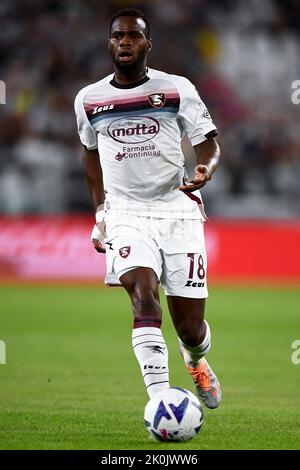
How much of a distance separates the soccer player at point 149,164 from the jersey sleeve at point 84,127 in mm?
18

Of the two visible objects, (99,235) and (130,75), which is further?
(99,235)

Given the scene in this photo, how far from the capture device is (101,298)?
17.7m

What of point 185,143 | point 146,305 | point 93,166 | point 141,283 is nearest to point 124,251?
point 141,283

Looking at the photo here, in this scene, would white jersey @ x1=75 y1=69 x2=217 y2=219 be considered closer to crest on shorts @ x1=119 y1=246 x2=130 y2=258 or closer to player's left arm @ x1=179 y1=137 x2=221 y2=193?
player's left arm @ x1=179 y1=137 x2=221 y2=193

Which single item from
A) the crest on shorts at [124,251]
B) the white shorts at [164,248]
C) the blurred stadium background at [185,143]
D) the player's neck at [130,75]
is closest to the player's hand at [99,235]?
the white shorts at [164,248]

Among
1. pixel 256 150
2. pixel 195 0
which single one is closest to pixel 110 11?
pixel 195 0

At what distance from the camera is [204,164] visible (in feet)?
20.6

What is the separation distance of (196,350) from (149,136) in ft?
5.19

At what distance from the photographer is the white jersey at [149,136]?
6.38m

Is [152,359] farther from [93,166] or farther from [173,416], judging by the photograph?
[93,166]

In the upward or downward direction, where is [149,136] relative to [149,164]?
upward

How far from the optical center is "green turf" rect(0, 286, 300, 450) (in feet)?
19.8

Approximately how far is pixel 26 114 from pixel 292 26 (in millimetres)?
7092

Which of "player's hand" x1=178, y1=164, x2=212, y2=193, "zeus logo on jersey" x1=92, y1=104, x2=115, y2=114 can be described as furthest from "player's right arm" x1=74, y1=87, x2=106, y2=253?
"player's hand" x1=178, y1=164, x2=212, y2=193
